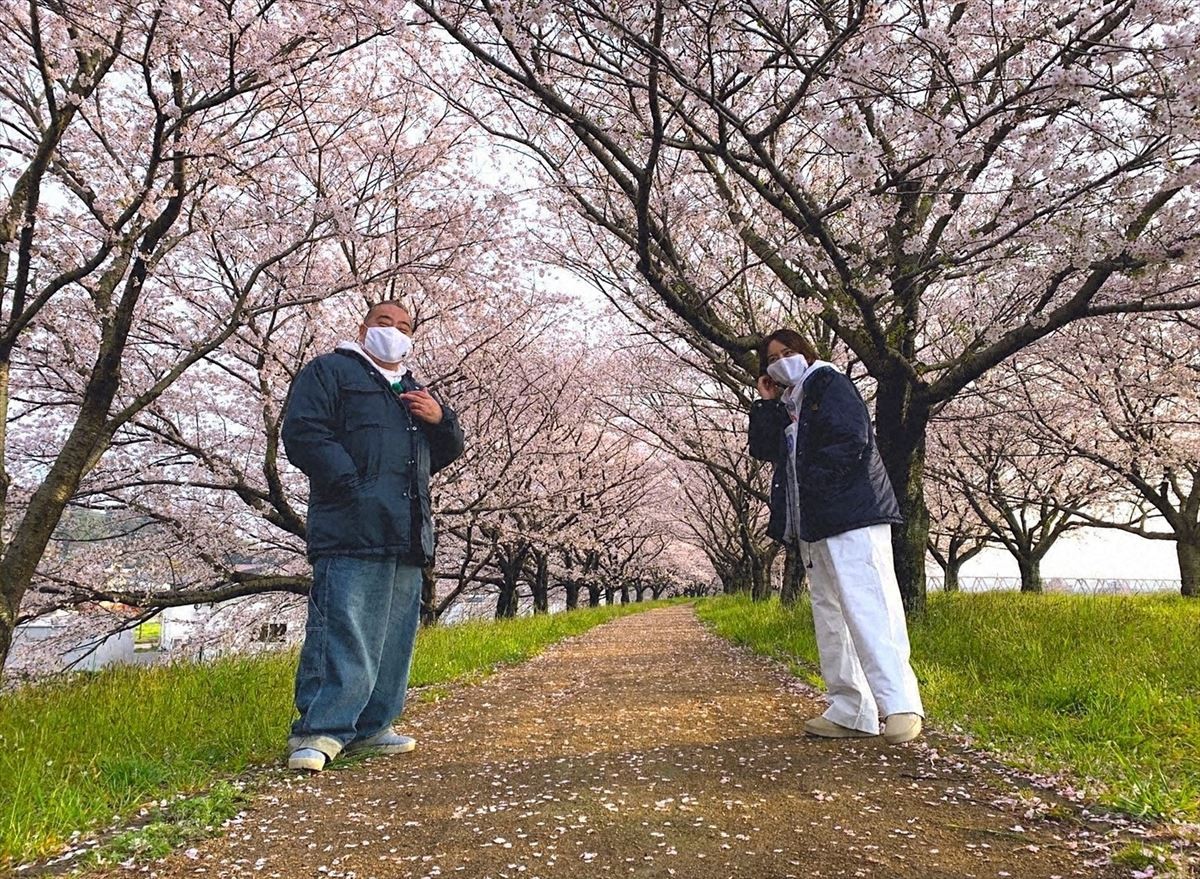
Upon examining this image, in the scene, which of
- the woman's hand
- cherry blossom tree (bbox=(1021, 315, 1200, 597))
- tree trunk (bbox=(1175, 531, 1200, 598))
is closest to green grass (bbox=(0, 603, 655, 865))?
the woman's hand

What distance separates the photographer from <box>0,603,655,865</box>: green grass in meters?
2.62

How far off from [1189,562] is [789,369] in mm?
16121

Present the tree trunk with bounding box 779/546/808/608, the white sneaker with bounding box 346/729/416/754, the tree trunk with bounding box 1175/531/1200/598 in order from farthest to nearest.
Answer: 1. the tree trunk with bounding box 1175/531/1200/598
2. the tree trunk with bounding box 779/546/808/608
3. the white sneaker with bounding box 346/729/416/754

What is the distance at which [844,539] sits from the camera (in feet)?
12.8

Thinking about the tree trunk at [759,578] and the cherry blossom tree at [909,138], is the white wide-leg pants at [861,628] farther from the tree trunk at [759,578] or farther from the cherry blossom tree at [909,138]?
the tree trunk at [759,578]

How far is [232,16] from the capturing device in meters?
5.44

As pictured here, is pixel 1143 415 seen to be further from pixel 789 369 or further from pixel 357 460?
pixel 357 460

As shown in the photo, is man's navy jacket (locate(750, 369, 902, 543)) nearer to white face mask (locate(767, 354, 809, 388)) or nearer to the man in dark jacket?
white face mask (locate(767, 354, 809, 388))

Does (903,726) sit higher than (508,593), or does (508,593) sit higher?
(903,726)

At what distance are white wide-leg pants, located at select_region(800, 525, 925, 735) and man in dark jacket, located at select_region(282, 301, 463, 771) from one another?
83.4 inches

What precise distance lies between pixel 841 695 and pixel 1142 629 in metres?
3.90

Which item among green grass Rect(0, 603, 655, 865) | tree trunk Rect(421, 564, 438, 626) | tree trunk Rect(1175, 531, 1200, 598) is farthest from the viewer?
tree trunk Rect(1175, 531, 1200, 598)

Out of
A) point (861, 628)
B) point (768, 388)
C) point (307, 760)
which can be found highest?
point (768, 388)

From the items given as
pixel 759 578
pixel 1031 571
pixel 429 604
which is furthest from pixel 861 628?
pixel 1031 571
